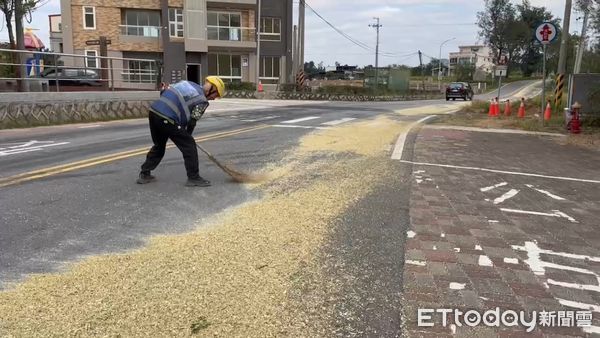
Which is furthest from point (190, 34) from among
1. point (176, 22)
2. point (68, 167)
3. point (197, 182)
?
point (197, 182)

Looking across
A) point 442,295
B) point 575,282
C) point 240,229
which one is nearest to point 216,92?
point 240,229

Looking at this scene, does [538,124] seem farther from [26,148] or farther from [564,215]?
[26,148]

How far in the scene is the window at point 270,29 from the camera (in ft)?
153

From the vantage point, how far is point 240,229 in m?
4.86

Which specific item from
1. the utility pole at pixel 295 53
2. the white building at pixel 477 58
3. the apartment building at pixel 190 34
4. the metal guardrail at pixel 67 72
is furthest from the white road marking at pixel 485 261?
the white building at pixel 477 58

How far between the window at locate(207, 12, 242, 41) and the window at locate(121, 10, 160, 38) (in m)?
4.39

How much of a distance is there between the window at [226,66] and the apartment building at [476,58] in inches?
2074

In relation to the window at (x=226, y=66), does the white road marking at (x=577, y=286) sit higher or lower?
lower

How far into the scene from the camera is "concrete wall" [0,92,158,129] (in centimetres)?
1374

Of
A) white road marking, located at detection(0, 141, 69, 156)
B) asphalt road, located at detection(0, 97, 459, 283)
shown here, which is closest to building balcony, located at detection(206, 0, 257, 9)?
asphalt road, located at detection(0, 97, 459, 283)

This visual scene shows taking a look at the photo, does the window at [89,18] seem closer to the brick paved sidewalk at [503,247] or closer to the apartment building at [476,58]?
the brick paved sidewalk at [503,247]

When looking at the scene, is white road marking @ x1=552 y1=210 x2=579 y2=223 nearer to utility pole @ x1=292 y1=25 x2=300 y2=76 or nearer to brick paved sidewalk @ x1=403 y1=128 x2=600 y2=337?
brick paved sidewalk @ x1=403 y1=128 x2=600 y2=337

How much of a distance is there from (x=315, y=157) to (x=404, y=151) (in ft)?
7.10

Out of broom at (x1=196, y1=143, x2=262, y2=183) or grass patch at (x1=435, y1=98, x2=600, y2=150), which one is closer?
broom at (x1=196, y1=143, x2=262, y2=183)
